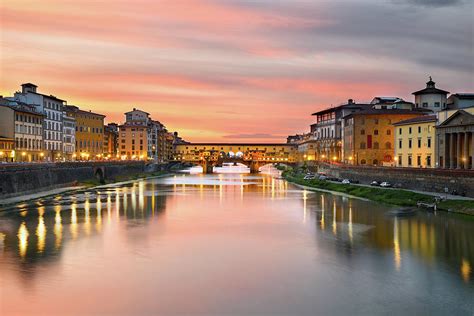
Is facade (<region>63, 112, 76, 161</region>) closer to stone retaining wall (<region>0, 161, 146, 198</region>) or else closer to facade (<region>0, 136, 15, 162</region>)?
stone retaining wall (<region>0, 161, 146, 198</region>)

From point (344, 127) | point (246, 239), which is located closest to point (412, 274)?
point (246, 239)

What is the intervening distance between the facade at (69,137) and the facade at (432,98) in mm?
72111

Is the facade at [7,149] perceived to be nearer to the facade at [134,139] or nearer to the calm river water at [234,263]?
the calm river water at [234,263]

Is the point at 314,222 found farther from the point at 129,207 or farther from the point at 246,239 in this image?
the point at 129,207

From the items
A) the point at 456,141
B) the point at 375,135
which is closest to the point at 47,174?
the point at 456,141

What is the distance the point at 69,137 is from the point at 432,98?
75245mm

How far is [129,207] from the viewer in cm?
5641

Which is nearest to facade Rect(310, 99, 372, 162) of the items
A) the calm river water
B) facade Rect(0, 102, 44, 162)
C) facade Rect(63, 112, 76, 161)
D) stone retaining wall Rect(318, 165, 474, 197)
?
stone retaining wall Rect(318, 165, 474, 197)

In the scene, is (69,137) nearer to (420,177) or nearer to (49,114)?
(49,114)

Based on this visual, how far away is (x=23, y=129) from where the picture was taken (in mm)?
84875

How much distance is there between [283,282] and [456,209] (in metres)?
26.6

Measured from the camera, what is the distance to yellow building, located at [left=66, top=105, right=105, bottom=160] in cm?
12132

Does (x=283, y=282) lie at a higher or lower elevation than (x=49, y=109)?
lower

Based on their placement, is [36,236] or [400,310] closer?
[400,310]
